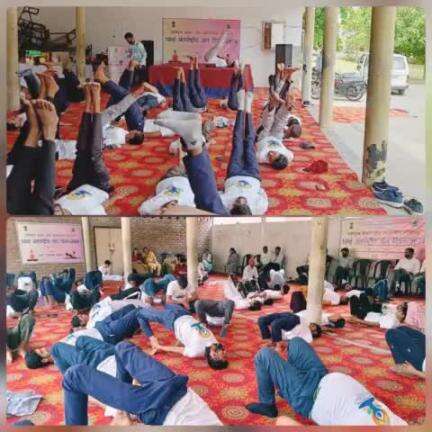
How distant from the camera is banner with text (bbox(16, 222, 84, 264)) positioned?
79.5 inches

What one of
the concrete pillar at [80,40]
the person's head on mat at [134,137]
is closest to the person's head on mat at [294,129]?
the person's head on mat at [134,137]

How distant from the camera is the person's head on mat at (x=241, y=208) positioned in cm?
203

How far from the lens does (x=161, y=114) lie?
207cm

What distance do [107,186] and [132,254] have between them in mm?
246

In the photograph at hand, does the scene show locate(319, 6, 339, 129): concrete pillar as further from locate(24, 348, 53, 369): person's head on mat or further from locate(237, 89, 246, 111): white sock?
locate(24, 348, 53, 369): person's head on mat

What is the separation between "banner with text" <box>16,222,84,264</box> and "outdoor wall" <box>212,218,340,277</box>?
457 mm

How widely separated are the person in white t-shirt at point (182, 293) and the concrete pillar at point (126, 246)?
151 millimetres

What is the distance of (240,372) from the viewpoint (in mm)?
2047

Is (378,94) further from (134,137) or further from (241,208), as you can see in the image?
(134,137)

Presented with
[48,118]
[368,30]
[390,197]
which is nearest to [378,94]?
[368,30]

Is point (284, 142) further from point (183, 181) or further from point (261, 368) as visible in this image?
point (261, 368)

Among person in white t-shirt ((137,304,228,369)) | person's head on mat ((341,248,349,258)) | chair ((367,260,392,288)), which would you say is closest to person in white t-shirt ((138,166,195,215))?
person in white t-shirt ((137,304,228,369))

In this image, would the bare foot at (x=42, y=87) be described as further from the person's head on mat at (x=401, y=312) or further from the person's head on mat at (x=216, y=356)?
the person's head on mat at (x=401, y=312)

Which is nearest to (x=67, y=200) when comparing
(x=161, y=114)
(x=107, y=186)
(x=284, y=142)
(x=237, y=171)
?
(x=107, y=186)
